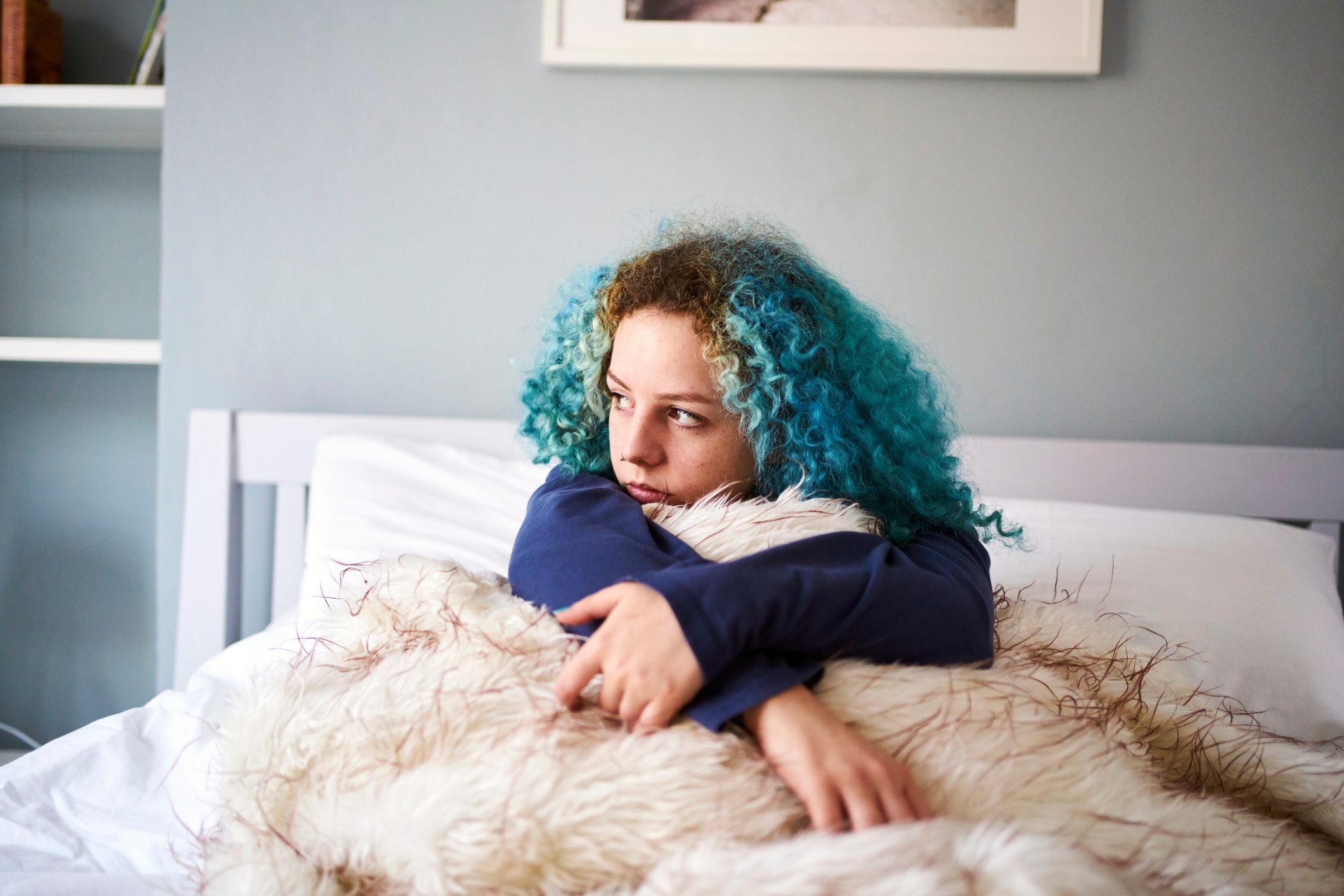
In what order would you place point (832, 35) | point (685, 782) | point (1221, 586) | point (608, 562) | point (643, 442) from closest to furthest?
point (685, 782), point (608, 562), point (643, 442), point (1221, 586), point (832, 35)

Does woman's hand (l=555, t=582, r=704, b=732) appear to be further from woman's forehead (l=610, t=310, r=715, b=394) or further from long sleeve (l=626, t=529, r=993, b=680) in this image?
woman's forehead (l=610, t=310, r=715, b=394)

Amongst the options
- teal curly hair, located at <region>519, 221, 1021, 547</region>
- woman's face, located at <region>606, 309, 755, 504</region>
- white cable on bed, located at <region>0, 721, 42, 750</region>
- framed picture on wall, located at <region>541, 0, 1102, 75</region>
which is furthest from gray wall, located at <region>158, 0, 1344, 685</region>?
woman's face, located at <region>606, 309, 755, 504</region>

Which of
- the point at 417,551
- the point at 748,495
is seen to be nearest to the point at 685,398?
the point at 748,495

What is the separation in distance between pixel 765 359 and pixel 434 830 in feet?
1.67

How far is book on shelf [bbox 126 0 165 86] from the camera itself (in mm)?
1493

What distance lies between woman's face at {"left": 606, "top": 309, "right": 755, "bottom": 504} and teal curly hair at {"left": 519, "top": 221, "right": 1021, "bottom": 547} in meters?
0.01

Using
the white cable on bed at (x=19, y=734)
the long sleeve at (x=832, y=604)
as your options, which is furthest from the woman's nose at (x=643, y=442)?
the white cable on bed at (x=19, y=734)

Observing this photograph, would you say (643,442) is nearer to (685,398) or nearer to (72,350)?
(685,398)

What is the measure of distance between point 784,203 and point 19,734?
1.81m

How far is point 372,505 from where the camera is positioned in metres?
1.26

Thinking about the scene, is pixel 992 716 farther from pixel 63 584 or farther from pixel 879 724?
pixel 63 584

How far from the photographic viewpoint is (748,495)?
91 cm

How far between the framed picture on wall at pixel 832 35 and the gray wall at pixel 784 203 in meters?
0.04

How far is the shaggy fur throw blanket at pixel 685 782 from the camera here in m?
0.51
